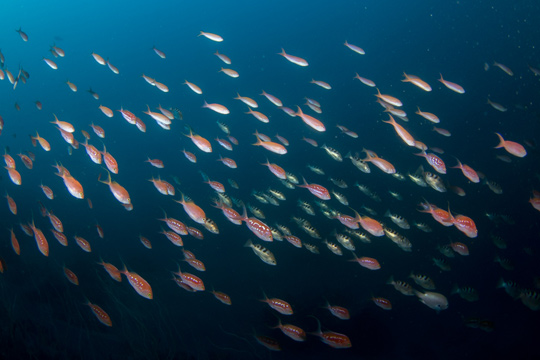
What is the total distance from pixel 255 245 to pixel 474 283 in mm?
14872

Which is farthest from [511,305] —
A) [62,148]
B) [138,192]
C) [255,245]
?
[62,148]

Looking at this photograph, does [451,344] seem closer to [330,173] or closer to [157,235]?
[330,173]

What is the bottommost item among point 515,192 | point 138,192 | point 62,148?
point 62,148

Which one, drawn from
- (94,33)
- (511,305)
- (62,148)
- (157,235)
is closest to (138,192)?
(157,235)

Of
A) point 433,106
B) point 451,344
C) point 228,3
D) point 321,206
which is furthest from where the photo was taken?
point 228,3

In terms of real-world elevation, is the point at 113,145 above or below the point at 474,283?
below

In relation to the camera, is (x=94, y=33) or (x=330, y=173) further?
(x=94, y=33)

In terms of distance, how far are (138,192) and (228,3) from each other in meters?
51.7

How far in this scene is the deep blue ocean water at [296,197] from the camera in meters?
10.6

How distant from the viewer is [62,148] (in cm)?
3681

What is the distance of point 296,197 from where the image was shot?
19828 mm

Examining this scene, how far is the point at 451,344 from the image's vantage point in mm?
11523

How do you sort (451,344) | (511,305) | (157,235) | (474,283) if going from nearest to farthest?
(451,344) → (511,305) → (474,283) → (157,235)

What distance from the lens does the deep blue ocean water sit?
1062cm
